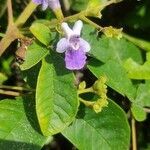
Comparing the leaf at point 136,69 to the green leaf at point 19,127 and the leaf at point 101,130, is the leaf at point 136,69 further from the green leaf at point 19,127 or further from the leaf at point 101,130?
the green leaf at point 19,127

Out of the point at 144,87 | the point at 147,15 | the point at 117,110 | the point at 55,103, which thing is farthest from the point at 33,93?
the point at 147,15

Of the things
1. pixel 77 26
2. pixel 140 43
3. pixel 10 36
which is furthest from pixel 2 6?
pixel 77 26

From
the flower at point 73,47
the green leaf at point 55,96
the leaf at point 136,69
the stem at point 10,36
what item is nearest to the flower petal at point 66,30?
the flower at point 73,47

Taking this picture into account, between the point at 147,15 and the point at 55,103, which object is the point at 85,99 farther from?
the point at 147,15

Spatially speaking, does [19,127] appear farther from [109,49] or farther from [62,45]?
[109,49]

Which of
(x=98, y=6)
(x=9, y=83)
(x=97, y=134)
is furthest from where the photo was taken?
(x=9, y=83)

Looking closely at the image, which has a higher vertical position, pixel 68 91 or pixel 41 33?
pixel 41 33
